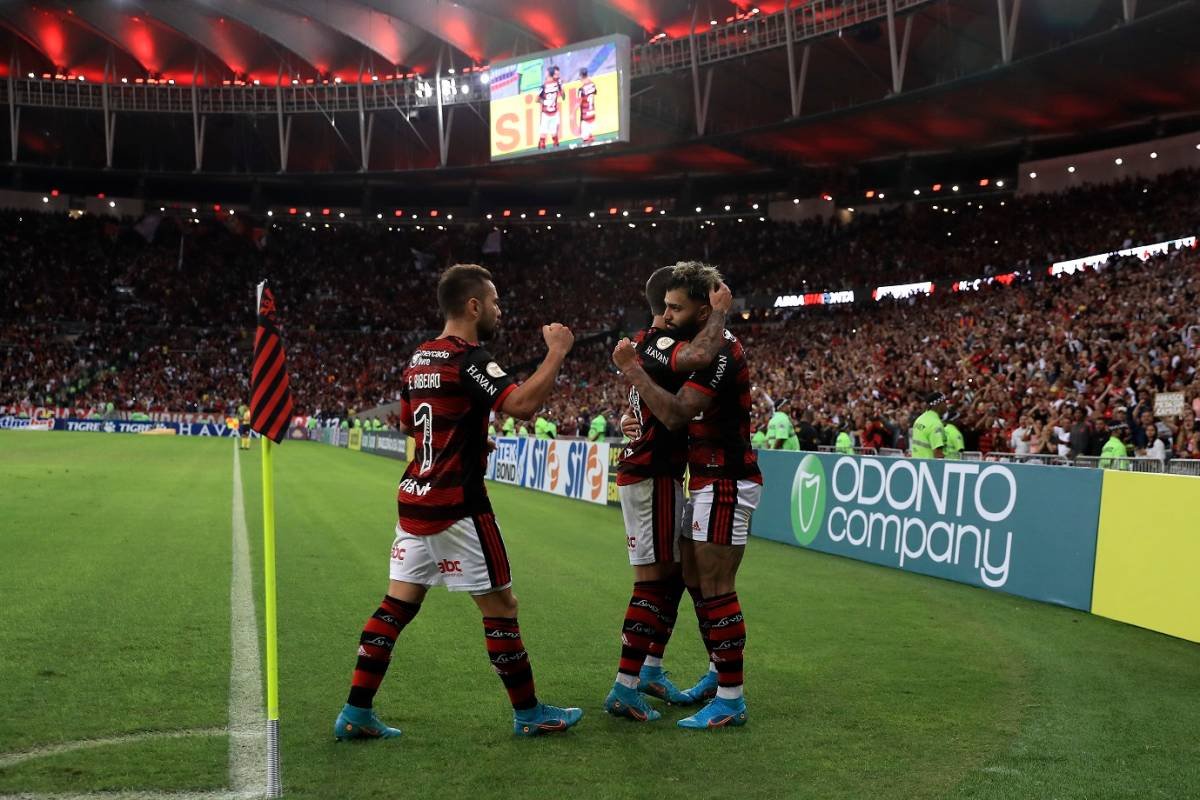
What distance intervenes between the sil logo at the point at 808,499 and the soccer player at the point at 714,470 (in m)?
8.33

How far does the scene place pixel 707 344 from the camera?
5.03m

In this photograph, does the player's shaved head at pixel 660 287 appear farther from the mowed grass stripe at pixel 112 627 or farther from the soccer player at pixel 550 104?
→ the soccer player at pixel 550 104

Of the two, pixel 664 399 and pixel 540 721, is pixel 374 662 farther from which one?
pixel 664 399

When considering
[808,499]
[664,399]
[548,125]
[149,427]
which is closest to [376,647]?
[664,399]

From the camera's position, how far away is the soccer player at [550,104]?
3881 centimetres

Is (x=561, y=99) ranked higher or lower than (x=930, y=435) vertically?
higher

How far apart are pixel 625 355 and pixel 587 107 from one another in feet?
112

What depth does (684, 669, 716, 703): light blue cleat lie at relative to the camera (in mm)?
5648

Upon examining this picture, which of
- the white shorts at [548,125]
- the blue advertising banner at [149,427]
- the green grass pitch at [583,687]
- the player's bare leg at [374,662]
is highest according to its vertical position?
the white shorts at [548,125]

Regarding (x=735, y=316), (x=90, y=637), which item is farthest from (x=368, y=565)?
(x=735, y=316)

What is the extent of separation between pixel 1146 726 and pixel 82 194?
228 ft

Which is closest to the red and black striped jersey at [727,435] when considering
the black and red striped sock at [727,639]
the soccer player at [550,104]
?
the black and red striped sock at [727,639]

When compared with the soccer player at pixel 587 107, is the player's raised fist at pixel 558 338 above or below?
below

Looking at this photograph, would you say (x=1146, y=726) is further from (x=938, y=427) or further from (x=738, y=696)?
(x=938, y=427)
